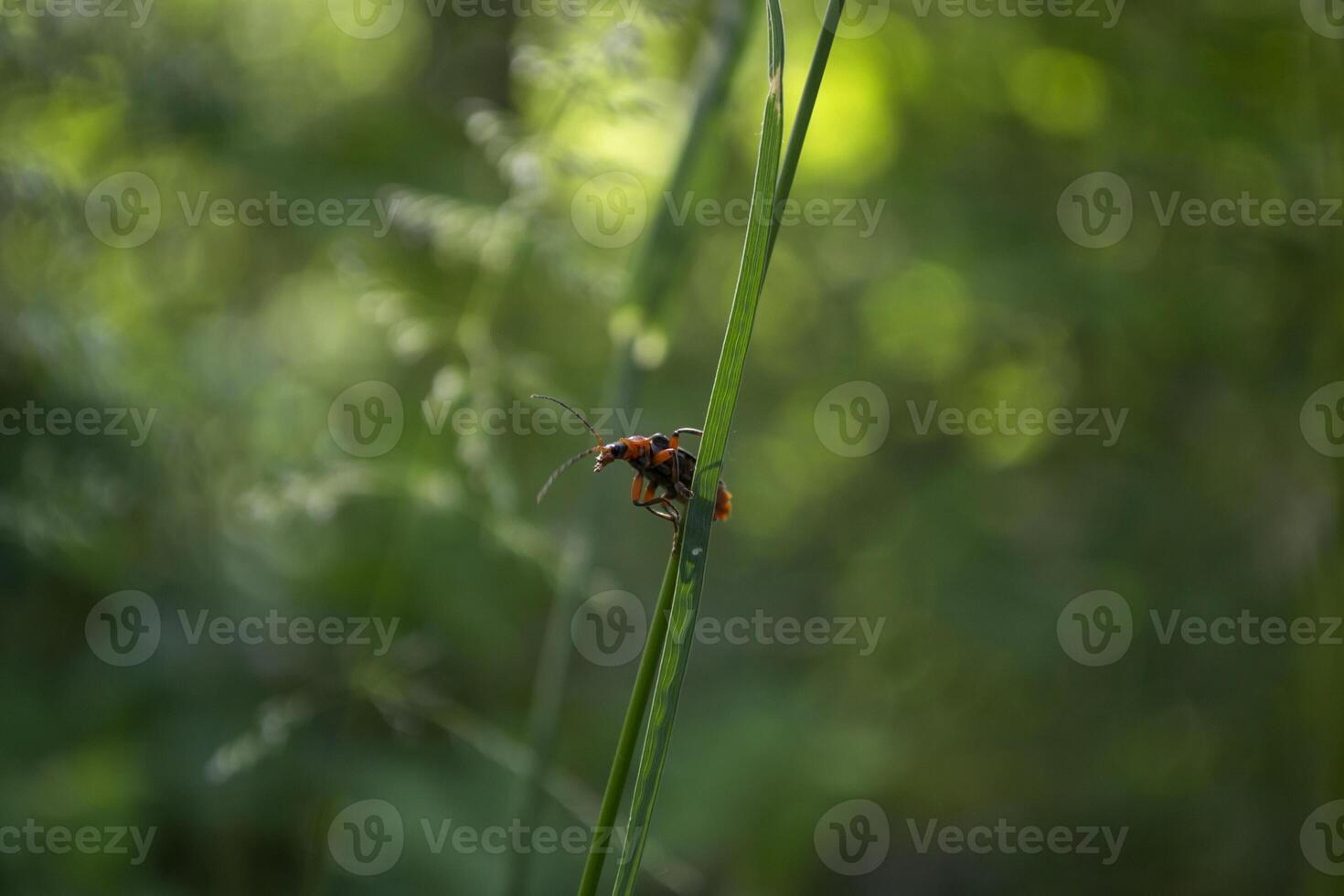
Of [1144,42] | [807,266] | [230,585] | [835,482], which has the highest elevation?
[1144,42]

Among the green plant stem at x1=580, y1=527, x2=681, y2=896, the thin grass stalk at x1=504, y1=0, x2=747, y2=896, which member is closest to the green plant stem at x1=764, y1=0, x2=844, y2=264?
the green plant stem at x1=580, y1=527, x2=681, y2=896

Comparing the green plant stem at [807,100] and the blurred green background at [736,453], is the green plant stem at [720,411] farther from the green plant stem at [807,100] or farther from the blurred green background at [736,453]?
the blurred green background at [736,453]

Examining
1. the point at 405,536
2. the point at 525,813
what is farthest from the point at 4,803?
the point at 525,813

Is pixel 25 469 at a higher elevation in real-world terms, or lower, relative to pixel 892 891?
higher

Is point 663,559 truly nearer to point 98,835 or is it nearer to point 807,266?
point 807,266

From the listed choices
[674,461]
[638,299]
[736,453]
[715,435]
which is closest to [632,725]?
[715,435]

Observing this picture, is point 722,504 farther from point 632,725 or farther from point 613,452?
point 632,725

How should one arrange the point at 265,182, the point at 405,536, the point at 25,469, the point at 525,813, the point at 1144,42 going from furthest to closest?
the point at 265,182
the point at 1144,42
the point at 25,469
the point at 405,536
the point at 525,813
